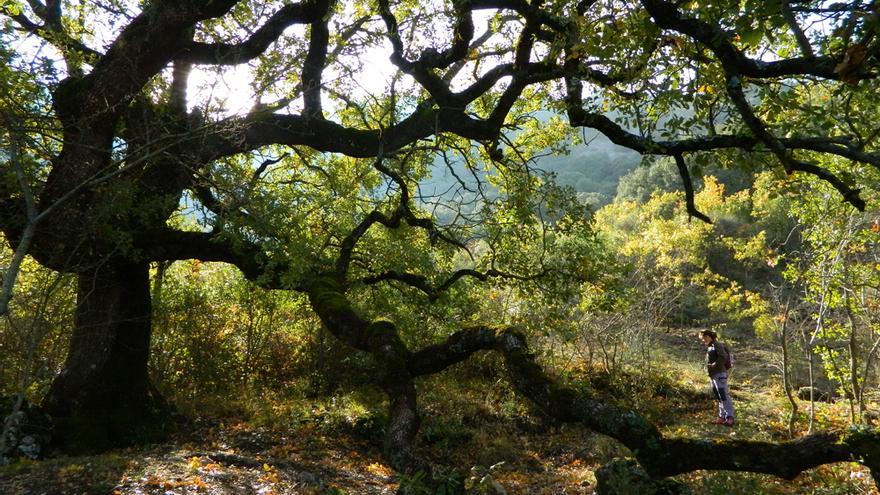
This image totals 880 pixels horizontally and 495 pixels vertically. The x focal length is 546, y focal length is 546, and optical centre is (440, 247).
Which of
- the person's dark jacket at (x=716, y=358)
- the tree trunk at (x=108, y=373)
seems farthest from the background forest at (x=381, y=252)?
the person's dark jacket at (x=716, y=358)

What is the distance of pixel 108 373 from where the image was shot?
7.79 metres

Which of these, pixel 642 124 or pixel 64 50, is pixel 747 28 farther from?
pixel 64 50

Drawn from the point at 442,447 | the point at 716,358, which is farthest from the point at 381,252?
the point at 716,358

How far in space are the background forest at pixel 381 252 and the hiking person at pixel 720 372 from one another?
330mm

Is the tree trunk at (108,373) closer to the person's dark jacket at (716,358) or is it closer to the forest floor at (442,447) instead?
the forest floor at (442,447)

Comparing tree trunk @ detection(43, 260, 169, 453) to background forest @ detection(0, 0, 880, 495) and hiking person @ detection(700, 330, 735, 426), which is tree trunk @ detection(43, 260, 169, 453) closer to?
background forest @ detection(0, 0, 880, 495)

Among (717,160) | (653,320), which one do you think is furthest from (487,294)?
(717,160)

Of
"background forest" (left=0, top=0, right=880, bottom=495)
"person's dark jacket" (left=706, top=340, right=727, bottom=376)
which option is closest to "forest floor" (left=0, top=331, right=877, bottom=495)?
"background forest" (left=0, top=0, right=880, bottom=495)

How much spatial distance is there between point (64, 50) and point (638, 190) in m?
46.7

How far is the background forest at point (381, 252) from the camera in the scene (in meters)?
4.75

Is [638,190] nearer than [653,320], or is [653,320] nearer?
[653,320]

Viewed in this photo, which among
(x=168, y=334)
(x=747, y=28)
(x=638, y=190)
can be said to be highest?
(x=638, y=190)

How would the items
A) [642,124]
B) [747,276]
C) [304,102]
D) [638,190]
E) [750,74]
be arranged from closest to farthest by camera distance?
[750,74] → [642,124] → [304,102] → [747,276] → [638,190]

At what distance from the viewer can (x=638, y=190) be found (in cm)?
4766
